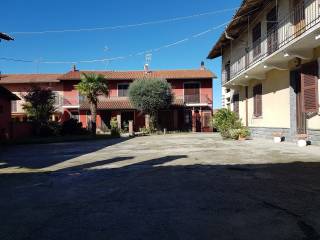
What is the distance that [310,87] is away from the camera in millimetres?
13984

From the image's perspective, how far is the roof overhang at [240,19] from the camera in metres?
18.1

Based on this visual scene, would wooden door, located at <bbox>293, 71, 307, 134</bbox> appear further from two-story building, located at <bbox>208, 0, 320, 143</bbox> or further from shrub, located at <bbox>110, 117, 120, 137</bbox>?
shrub, located at <bbox>110, 117, 120, 137</bbox>

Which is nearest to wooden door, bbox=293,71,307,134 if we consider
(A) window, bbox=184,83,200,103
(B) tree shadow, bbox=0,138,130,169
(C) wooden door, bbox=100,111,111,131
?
(B) tree shadow, bbox=0,138,130,169

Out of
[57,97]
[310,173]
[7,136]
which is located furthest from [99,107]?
[310,173]

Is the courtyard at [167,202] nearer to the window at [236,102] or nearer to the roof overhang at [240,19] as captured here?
the roof overhang at [240,19]

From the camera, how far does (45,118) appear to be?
31.0 metres

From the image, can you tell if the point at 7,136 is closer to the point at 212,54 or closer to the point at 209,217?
the point at 212,54

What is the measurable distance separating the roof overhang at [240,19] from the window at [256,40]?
2.14ft

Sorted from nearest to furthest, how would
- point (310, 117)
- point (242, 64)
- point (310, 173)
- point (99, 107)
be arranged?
point (310, 173) → point (310, 117) → point (242, 64) → point (99, 107)

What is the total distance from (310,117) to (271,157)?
4207 mm

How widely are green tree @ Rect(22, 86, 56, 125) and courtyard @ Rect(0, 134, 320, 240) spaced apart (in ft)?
68.1

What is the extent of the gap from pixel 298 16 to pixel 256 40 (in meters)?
5.39

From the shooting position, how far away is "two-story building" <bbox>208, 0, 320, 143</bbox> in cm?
1381

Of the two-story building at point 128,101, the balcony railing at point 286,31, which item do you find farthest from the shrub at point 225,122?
the two-story building at point 128,101
